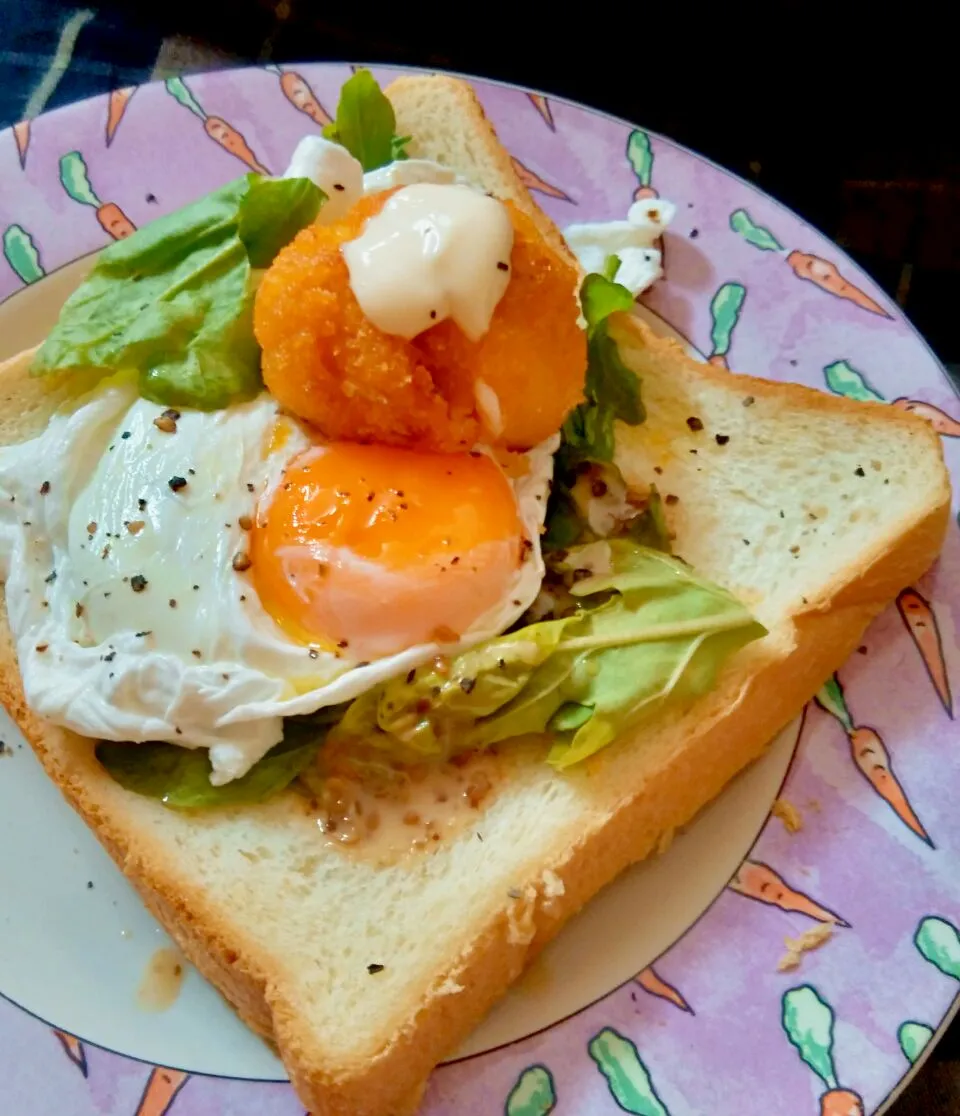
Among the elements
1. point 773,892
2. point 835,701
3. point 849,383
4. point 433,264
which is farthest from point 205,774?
point 849,383

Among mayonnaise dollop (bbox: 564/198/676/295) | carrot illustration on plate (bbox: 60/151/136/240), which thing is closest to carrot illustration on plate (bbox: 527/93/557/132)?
mayonnaise dollop (bbox: 564/198/676/295)

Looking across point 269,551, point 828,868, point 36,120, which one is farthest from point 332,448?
point 36,120

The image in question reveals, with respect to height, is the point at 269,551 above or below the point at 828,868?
above

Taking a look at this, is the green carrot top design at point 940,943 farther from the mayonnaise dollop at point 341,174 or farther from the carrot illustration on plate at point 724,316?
the mayonnaise dollop at point 341,174

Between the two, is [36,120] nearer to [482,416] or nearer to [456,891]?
[482,416]

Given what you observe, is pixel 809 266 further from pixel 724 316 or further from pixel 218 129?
pixel 218 129


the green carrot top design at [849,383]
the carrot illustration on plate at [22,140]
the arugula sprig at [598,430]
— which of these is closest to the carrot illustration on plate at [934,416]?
the green carrot top design at [849,383]

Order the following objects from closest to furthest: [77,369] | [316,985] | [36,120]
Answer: [316,985], [77,369], [36,120]

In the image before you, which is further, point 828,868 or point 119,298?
point 119,298
